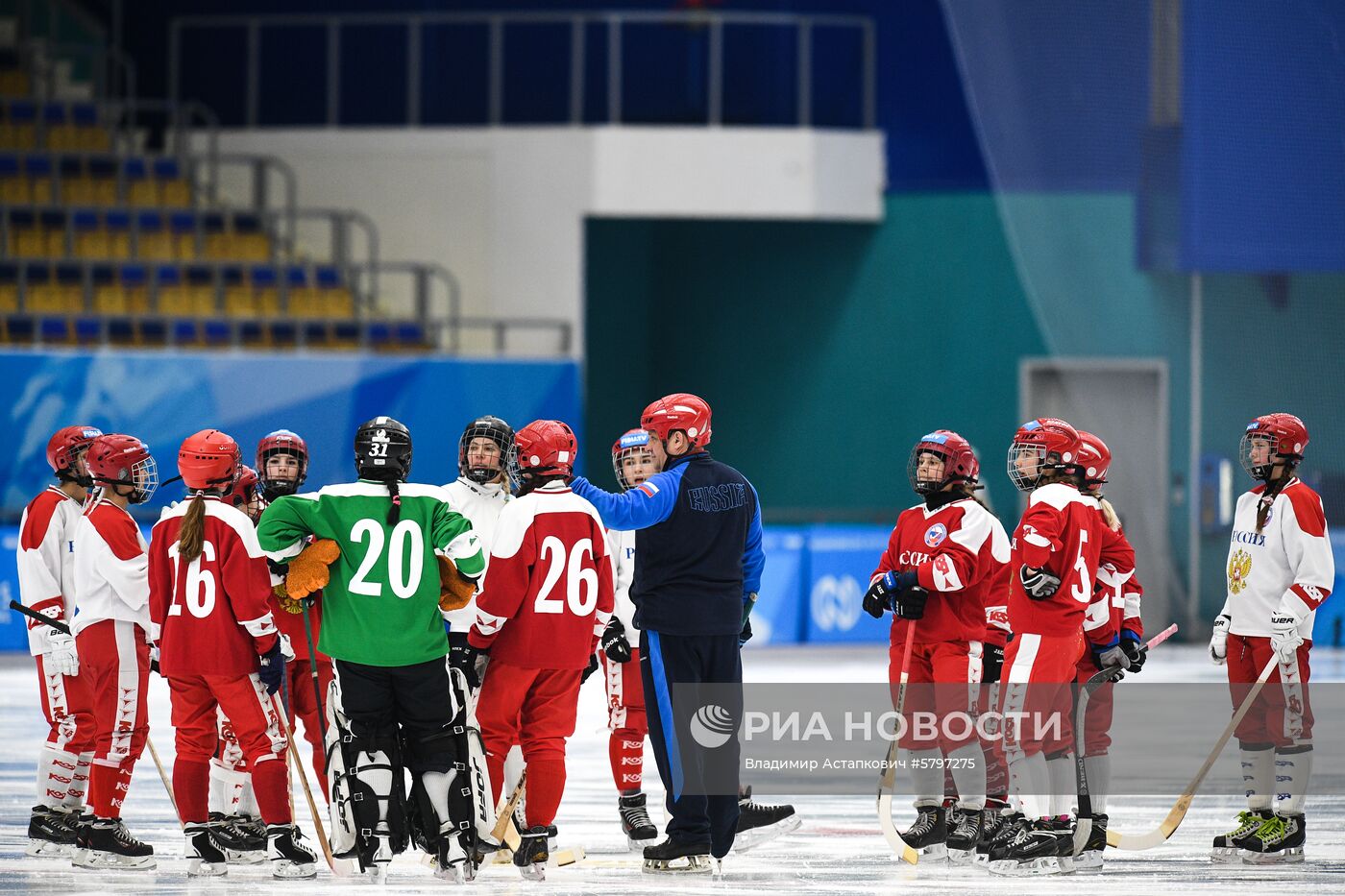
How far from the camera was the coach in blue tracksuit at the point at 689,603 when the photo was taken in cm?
729

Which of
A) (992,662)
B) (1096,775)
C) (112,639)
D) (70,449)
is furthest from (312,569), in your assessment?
(1096,775)

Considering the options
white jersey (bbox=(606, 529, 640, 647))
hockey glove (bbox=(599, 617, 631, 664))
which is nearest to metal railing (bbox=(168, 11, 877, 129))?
white jersey (bbox=(606, 529, 640, 647))

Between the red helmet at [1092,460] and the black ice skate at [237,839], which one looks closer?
the black ice skate at [237,839]

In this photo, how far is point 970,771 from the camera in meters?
7.58

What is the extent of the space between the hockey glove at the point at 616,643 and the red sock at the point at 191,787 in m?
1.91

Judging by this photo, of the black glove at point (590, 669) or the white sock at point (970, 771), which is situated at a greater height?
the black glove at point (590, 669)

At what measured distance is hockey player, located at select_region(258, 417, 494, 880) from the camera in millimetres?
6930

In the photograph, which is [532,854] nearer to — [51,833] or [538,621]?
[538,621]

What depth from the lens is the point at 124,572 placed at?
7645 millimetres

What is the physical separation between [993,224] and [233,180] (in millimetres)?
8548

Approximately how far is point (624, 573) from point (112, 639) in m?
2.37

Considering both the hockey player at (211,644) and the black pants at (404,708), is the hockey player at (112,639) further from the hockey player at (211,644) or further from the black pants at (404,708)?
the black pants at (404,708)

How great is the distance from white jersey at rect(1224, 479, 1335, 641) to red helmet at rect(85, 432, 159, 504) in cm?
481

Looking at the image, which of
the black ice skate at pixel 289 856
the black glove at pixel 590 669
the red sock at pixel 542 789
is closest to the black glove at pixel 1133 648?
the black glove at pixel 590 669
